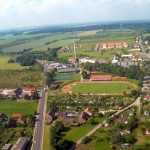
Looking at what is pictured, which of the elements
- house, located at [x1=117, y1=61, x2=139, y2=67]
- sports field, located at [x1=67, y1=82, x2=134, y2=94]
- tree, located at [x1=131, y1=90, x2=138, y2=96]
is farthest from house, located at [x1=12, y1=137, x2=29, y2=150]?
house, located at [x1=117, y1=61, x2=139, y2=67]

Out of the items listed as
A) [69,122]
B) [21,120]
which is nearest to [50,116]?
[69,122]

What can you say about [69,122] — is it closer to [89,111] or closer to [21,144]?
[89,111]

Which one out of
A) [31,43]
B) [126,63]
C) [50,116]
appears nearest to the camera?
[50,116]

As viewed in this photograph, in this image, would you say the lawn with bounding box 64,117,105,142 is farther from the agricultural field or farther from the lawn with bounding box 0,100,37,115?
the agricultural field

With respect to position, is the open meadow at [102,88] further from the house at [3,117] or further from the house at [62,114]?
the house at [3,117]

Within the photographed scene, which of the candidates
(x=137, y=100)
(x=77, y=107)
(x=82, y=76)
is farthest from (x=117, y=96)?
(x=82, y=76)
